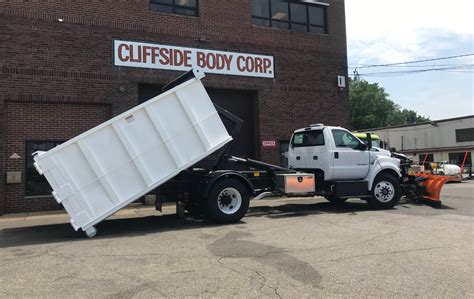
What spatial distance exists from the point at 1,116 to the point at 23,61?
188 cm

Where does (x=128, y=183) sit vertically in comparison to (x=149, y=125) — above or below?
below

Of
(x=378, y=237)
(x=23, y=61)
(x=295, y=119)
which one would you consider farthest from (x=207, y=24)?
(x=378, y=237)

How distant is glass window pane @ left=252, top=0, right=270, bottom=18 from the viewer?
17.6 m

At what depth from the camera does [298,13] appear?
61.1 feet

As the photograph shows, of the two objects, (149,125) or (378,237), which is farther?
(149,125)

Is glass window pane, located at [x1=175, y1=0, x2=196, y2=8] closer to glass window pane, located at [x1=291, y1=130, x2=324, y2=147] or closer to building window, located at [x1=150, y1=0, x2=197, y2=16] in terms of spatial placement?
building window, located at [x1=150, y1=0, x2=197, y2=16]

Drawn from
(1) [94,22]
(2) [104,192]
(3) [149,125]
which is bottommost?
(2) [104,192]

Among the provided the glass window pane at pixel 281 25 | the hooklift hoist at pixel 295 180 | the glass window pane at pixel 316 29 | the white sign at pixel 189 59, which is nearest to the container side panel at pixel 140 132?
the hooklift hoist at pixel 295 180

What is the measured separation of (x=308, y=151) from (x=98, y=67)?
25.2 feet

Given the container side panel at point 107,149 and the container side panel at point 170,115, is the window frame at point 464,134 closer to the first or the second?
the container side panel at point 170,115

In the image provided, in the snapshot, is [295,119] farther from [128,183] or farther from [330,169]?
[128,183]

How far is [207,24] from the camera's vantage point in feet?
53.2

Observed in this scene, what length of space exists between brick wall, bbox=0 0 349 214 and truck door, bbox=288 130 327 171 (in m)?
4.12

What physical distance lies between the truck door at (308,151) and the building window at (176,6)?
6.90 metres
